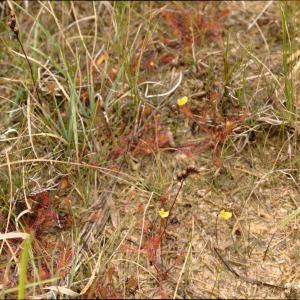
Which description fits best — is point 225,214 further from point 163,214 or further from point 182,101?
point 182,101

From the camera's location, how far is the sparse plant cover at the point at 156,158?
5.79 ft

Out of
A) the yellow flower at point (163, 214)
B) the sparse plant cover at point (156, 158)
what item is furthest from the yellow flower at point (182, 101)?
the yellow flower at point (163, 214)

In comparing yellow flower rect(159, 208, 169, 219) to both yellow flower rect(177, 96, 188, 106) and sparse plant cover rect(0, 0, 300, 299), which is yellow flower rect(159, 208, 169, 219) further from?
yellow flower rect(177, 96, 188, 106)

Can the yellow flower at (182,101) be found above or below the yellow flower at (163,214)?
above

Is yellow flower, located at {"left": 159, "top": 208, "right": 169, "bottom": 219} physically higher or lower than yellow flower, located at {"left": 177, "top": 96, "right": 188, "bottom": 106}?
lower

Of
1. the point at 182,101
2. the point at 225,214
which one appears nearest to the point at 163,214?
the point at 225,214

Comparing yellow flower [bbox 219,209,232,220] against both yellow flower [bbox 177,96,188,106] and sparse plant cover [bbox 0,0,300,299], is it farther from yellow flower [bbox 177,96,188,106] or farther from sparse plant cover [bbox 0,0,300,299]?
yellow flower [bbox 177,96,188,106]

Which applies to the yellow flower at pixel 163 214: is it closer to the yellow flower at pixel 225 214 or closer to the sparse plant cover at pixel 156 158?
the sparse plant cover at pixel 156 158

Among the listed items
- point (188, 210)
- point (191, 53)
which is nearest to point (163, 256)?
point (188, 210)

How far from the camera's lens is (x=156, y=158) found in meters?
2.00

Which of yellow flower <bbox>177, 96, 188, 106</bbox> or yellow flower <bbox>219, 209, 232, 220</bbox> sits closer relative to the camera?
yellow flower <bbox>219, 209, 232, 220</bbox>

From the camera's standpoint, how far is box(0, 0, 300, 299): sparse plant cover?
1.76 meters

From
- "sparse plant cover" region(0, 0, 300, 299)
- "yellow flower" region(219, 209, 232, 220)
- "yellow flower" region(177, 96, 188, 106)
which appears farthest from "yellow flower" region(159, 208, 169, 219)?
"yellow flower" region(177, 96, 188, 106)

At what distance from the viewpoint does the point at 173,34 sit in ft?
7.80
